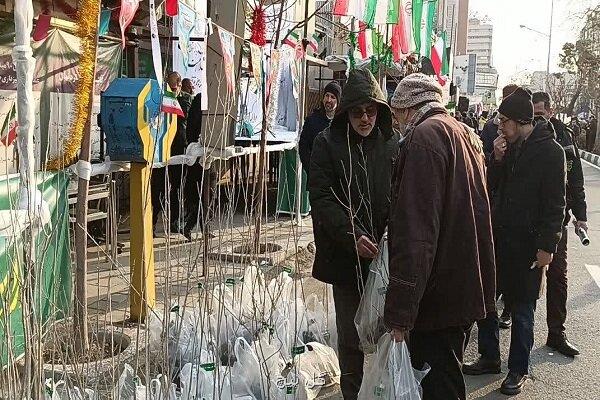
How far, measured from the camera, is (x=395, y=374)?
259cm

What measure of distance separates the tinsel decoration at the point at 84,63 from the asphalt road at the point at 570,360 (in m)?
2.78

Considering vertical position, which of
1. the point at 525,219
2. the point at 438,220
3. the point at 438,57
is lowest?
the point at 525,219

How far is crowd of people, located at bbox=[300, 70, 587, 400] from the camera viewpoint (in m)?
2.50

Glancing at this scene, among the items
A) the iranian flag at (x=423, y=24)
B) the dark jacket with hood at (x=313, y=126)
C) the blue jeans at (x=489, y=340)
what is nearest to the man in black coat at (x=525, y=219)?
the blue jeans at (x=489, y=340)

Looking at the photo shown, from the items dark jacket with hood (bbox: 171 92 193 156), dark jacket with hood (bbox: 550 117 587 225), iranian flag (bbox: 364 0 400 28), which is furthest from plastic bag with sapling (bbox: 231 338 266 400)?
iranian flag (bbox: 364 0 400 28)

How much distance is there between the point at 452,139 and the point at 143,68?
710 centimetres

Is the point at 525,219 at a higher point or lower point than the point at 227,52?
lower

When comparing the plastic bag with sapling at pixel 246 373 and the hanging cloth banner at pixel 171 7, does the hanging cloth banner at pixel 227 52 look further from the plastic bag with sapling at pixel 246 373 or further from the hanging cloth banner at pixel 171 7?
the plastic bag with sapling at pixel 246 373

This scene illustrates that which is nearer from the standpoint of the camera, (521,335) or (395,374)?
(395,374)

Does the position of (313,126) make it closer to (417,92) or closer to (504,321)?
(504,321)

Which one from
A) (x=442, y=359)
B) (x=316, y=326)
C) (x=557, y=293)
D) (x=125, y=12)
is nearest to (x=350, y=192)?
(x=442, y=359)

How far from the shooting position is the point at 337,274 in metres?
3.20

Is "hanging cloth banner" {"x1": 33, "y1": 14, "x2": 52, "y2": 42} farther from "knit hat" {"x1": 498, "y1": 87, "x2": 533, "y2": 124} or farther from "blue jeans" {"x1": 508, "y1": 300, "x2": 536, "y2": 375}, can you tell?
"blue jeans" {"x1": 508, "y1": 300, "x2": 536, "y2": 375}

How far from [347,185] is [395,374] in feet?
3.16
